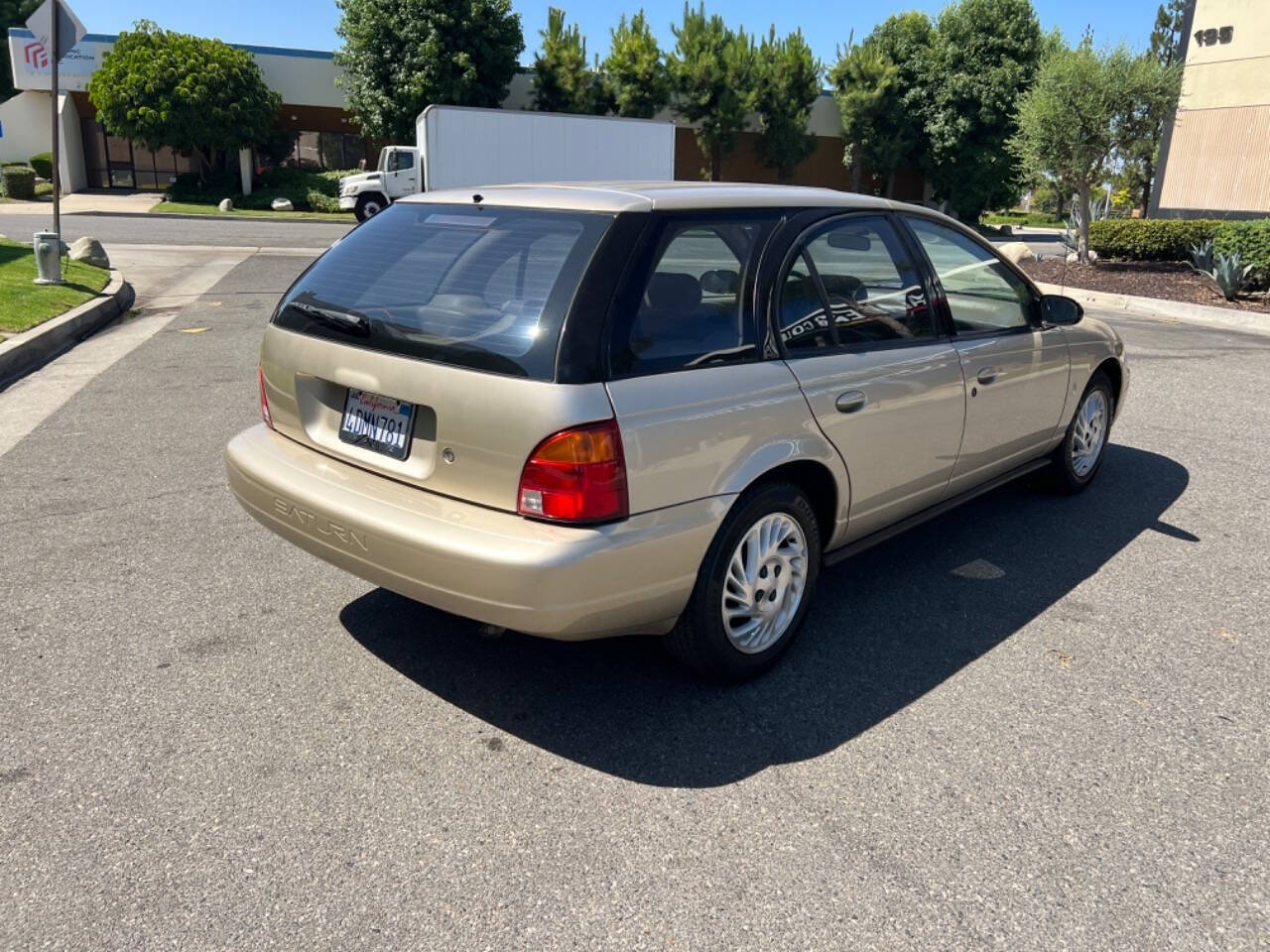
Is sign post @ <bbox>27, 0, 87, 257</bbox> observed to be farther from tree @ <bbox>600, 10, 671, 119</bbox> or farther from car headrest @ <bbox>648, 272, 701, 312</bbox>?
tree @ <bbox>600, 10, 671, 119</bbox>

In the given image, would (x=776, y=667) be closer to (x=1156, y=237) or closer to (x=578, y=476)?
(x=578, y=476)

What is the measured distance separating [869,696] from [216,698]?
2.19 metres

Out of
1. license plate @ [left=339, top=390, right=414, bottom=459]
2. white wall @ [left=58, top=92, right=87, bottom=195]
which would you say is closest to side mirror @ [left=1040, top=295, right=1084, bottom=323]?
license plate @ [left=339, top=390, right=414, bottom=459]

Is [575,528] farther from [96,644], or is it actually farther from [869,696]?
[96,644]

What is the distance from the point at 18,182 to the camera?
33750 mm

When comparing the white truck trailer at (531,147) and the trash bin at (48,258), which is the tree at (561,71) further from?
the trash bin at (48,258)

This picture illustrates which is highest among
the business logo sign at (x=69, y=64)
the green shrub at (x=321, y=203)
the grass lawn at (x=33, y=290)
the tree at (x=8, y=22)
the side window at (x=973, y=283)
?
the tree at (x=8, y=22)

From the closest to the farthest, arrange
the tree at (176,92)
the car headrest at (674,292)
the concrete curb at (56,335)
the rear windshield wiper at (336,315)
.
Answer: the car headrest at (674,292), the rear windshield wiper at (336,315), the concrete curb at (56,335), the tree at (176,92)

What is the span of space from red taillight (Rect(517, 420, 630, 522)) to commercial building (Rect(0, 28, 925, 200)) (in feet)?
125

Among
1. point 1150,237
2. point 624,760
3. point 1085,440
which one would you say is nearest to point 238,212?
point 1150,237

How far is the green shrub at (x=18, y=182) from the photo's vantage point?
3359cm

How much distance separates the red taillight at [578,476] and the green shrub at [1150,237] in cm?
1957

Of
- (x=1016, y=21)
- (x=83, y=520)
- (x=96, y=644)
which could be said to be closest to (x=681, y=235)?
(x=96, y=644)

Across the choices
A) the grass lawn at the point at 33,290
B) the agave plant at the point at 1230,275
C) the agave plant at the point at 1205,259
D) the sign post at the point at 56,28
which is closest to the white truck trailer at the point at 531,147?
the grass lawn at the point at 33,290
